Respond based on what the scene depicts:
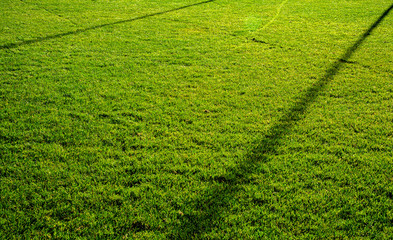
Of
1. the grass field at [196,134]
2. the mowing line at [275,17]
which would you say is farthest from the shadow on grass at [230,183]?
the mowing line at [275,17]

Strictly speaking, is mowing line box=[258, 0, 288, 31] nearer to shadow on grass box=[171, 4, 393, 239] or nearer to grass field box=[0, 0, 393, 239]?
grass field box=[0, 0, 393, 239]

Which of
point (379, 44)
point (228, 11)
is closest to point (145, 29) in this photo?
point (228, 11)

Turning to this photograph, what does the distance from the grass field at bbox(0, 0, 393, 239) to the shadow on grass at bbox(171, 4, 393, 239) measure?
2cm

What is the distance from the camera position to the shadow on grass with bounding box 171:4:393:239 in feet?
9.31

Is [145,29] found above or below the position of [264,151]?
above

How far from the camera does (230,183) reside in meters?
3.31

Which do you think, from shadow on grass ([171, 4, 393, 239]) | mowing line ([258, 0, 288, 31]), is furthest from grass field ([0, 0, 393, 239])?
mowing line ([258, 0, 288, 31])

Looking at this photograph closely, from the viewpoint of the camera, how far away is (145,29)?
8.07 meters

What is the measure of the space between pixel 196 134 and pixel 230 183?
99 centimetres

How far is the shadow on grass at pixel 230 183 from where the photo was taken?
9.31ft

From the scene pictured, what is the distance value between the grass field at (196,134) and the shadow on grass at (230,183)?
0.05 feet

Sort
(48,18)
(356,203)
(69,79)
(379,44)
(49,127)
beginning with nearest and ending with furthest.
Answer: (356,203) < (49,127) < (69,79) < (379,44) < (48,18)

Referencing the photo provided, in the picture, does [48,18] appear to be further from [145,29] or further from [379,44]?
[379,44]

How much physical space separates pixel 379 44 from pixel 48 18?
9.23 m
